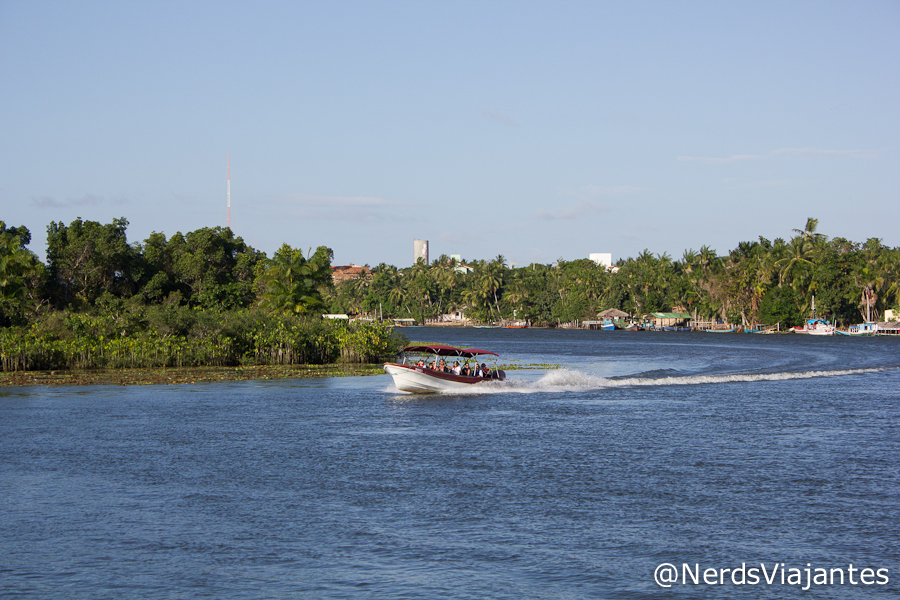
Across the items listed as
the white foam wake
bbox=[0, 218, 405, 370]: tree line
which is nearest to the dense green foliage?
bbox=[0, 218, 405, 370]: tree line

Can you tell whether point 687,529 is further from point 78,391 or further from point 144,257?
point 144,257

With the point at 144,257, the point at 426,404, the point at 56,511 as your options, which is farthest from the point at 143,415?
the point at 144,257

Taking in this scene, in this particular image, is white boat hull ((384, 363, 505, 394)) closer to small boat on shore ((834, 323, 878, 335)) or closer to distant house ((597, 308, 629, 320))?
small boat on shore ((834, 323, 878, 335))

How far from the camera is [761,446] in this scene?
30.3 metres

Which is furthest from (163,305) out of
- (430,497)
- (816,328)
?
(816,328)

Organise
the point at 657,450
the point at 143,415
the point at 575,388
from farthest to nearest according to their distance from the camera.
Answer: the point at 575,388, the point at 143,415, the point at 657,450

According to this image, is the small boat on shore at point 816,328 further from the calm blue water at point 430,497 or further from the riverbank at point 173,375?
the calm blue water at point 430,497

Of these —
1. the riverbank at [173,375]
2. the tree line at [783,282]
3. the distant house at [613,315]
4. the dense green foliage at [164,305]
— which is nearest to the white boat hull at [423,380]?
the riverbank at [173,375]

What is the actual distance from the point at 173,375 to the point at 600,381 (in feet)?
93.2

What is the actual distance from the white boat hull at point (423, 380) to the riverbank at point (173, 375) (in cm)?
1171

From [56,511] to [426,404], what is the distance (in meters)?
24.3

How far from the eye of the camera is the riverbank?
4950 cm

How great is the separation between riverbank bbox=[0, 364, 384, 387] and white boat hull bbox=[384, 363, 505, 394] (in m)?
11.7

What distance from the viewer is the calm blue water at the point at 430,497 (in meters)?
16.2
